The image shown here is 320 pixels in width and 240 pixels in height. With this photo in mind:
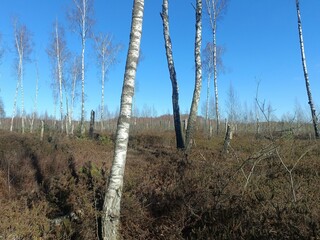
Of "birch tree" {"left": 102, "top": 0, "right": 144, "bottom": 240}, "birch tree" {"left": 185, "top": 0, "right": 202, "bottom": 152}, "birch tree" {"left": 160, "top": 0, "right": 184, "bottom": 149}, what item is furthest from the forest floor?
"birch tree" {"left": 160, "top": 0, "right": 184, "bottom": 149}

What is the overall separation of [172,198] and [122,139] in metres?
1.67

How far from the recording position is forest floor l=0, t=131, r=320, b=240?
4.59 meters

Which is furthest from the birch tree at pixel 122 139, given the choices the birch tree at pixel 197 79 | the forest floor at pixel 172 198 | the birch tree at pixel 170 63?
the birch tree at pixel 170 63

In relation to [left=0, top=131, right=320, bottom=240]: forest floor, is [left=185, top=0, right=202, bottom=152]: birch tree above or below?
above

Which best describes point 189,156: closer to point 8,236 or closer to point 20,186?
point 20,186

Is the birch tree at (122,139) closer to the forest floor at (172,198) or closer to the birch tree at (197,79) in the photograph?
the forest floor at (172,198)

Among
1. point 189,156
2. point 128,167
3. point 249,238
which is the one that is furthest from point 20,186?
point 249,238

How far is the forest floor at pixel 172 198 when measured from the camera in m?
4.59

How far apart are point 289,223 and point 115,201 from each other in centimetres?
263

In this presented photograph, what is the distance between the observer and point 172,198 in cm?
616

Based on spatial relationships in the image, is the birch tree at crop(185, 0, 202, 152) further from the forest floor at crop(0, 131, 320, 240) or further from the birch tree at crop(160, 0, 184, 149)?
the forest floor at crop(0, 131, 320, 240)

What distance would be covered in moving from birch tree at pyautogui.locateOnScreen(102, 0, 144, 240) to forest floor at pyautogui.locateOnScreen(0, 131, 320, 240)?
266mm

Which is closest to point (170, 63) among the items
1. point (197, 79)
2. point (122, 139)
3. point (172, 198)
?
point (197, 79)

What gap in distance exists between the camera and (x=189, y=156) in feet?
31.4
